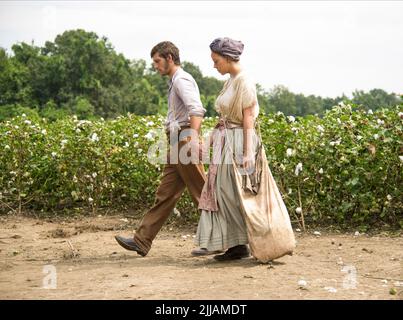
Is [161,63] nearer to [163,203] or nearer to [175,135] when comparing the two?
[175,135]

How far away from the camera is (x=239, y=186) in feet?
17.0

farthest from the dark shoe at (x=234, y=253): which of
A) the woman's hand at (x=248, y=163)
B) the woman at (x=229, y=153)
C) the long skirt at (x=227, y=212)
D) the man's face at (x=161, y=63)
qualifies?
the man's face at (x=161, y=63)

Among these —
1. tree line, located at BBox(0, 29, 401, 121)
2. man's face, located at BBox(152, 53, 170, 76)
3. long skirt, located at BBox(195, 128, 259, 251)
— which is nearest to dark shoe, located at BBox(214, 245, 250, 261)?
long skirt, located at BBox(195, 128, 259, 251)

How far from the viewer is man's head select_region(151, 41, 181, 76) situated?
18.1 ft

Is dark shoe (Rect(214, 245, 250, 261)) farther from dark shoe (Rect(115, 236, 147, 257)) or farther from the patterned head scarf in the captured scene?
the patterned head scarf

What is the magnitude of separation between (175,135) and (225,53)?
2.59 feet

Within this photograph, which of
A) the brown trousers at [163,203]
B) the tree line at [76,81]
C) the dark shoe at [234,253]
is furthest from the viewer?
the tree line at [76,81]

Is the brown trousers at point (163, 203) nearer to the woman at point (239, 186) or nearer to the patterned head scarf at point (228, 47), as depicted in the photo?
the woman at point (239, 186)

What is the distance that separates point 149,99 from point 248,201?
968 inches

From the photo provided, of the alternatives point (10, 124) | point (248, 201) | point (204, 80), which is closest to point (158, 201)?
point (248, 201)

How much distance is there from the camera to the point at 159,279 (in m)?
4.84

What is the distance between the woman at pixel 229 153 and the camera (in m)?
5.19

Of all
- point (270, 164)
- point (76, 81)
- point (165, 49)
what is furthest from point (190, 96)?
point (76, 81)

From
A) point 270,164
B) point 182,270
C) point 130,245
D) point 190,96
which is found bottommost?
point 182,270
